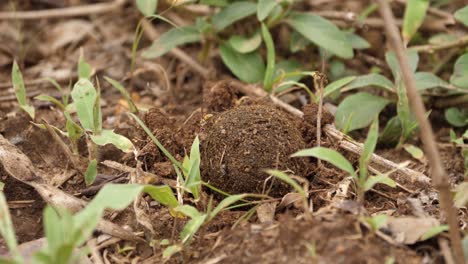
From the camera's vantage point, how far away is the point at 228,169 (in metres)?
2.11

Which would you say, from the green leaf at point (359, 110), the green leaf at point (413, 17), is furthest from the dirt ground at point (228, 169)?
the green leaf at point (413, 17)

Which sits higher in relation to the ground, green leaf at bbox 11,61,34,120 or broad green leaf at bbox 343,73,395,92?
broad green leaf at bbox 343,73,395,92

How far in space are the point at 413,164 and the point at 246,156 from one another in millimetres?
819

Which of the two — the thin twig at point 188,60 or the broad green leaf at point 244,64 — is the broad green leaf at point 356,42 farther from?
the thin twig at point 188,60

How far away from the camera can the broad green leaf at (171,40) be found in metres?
2.82

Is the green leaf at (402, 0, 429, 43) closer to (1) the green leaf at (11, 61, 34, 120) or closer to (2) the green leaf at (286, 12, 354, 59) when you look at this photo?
(2) the green leaf at (286, 12, 354, 59)

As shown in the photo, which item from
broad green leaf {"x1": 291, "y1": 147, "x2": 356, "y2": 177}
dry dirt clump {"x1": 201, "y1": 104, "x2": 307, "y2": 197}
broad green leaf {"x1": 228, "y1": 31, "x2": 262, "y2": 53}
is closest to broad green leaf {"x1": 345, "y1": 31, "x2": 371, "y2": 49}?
broad green leaf {"x1": 228, "y1": 31, "x2": 262, "y2": 53}

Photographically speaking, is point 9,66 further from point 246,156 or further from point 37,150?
point 246,156

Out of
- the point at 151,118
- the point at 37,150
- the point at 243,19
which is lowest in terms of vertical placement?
the point at 37,150

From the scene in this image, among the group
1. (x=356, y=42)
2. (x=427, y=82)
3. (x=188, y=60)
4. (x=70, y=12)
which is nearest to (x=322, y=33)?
(x=356, y=42)

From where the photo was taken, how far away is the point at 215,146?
216 centimetres

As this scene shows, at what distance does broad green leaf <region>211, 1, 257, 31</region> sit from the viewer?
2736 mm

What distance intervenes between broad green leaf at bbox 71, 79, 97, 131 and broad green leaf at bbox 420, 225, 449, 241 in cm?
120

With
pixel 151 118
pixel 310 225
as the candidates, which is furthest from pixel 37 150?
pixel 310 225
